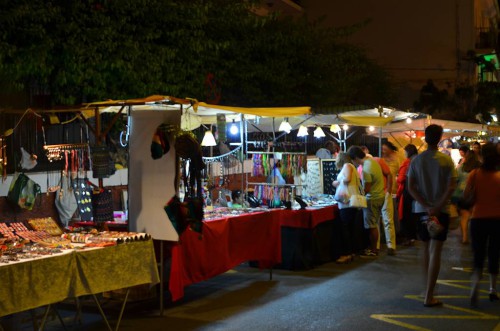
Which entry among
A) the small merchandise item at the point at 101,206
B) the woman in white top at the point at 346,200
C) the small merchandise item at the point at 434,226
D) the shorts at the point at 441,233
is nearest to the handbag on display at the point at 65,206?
the small merchandise item at the point at 101,206

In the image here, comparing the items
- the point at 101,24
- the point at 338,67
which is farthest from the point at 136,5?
the point at 338,67

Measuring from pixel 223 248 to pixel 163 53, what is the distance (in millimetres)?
5306

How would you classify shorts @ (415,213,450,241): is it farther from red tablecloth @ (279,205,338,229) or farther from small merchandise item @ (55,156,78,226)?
small merchandise item @ (55,156,78,226)

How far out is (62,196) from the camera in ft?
35.3

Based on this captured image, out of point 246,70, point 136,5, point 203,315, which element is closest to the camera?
point 203,315

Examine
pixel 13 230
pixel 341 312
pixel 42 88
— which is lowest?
pixel 341 312

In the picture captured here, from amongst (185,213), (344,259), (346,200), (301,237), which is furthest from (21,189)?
(344,259)

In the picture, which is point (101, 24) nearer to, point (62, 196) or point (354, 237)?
point (62, 196)

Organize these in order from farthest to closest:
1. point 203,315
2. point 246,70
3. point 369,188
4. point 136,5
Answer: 1. point 246,70
2. point 136,5
3. point 369,188
4. point 203,315

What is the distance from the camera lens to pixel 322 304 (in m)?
8.25

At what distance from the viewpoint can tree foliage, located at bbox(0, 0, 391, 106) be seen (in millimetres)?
10789

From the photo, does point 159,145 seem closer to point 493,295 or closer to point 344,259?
point 493,295

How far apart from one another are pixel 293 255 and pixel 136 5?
5573mm

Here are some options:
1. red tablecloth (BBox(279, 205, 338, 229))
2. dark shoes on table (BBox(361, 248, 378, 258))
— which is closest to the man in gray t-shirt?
red tablecloth (BBox(279, 205, 338, 229))
